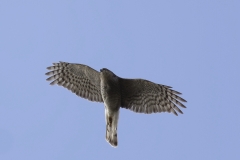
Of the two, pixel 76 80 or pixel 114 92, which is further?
pixel 76 80

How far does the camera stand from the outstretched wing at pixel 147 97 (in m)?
20.5

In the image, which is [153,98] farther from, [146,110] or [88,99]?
[88,99]

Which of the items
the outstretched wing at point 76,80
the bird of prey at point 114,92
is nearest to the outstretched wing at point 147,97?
the bird of prey at point 114,92

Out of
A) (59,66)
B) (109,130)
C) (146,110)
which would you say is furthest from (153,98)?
(59,66)

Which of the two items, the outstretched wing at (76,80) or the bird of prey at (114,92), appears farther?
the outstretched wing at (76,80)

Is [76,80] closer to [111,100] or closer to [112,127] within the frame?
[111,100]

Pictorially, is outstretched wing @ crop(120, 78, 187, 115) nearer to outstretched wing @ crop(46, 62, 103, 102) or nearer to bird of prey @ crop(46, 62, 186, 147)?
bird of prey @ crop(46, 62, 186, 147)

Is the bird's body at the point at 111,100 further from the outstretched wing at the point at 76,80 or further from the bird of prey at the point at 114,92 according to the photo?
the outstretched wing at the point at 76,80

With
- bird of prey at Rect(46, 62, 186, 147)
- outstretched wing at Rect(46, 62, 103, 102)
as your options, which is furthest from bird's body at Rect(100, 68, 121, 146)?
outstretched wing at Rect(46, 62, 103, 102)

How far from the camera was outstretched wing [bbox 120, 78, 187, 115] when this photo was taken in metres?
20.5

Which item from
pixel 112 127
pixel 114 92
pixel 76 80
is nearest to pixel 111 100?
pixel 114 92

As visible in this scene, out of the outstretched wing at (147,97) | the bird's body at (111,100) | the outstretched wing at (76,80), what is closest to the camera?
the bird's body at (111,100)

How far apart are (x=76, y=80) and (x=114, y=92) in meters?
1.60

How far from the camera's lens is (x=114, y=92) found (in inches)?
800
